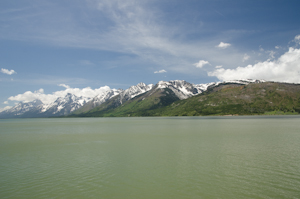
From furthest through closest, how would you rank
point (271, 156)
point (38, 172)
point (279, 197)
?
point (271, 156), point (38, 172), point (279, 197)

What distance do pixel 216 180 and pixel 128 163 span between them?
16.6 m

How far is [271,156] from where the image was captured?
37625 mm

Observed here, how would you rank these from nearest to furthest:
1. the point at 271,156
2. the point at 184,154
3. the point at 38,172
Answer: the point at 38,172, the point at 271,156, the point at 184,154

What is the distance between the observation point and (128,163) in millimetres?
35188

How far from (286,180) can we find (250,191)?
713 cm

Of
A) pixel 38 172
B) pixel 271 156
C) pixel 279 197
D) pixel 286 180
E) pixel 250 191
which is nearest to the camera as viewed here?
pixel 279 197

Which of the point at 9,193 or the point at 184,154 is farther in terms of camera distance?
the point at 184,154

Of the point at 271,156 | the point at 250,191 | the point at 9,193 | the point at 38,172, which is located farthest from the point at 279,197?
the point at 38,172

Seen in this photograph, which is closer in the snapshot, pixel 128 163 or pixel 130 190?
pixel 130 190

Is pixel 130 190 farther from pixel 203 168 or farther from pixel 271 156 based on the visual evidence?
pixel 271 156

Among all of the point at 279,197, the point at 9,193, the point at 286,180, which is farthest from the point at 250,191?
the point at 9,193

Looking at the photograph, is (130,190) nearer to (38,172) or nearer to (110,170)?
(110,170)

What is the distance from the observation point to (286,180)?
24.3m

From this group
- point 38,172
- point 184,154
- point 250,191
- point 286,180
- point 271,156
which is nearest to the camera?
point 250,191
